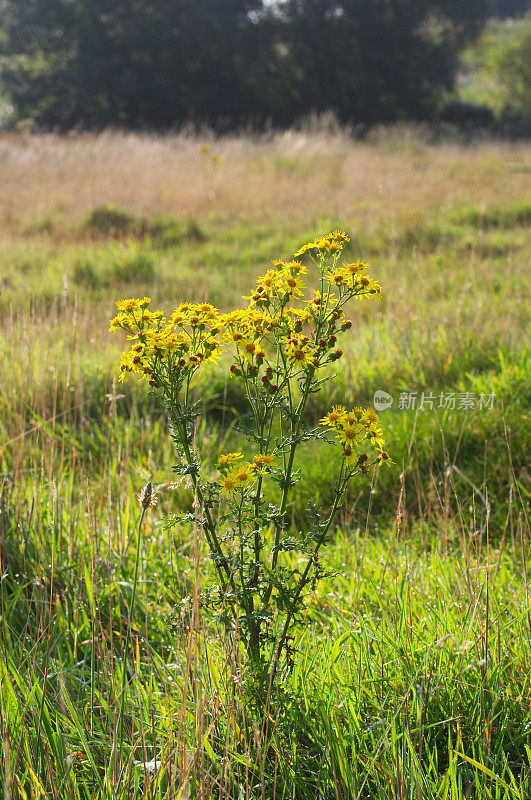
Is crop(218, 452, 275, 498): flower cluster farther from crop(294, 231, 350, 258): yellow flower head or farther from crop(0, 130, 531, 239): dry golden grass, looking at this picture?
crop(0, 130, 531, 239): dry golden grass

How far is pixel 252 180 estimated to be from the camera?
10.3 m

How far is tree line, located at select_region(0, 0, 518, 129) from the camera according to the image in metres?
21.3

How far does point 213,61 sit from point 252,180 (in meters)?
14.3

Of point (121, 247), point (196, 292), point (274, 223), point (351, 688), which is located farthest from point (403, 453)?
point (274, 223)

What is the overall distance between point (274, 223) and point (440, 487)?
19.5 feet

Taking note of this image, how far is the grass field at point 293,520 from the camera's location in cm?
143

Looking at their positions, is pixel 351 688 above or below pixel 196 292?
below

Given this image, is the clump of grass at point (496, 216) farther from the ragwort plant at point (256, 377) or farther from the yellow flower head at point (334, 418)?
the yellow flower head at point (334, 418)

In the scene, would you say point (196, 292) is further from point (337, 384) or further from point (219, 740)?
point (219, 740)

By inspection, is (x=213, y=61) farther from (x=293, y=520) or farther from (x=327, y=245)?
(x=327, y=245)

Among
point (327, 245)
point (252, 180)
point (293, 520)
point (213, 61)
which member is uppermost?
point (213, 61)

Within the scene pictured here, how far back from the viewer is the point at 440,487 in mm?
2920

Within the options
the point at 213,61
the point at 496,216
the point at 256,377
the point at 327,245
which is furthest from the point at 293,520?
the point at 213,61

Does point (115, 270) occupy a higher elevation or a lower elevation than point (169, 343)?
higher
